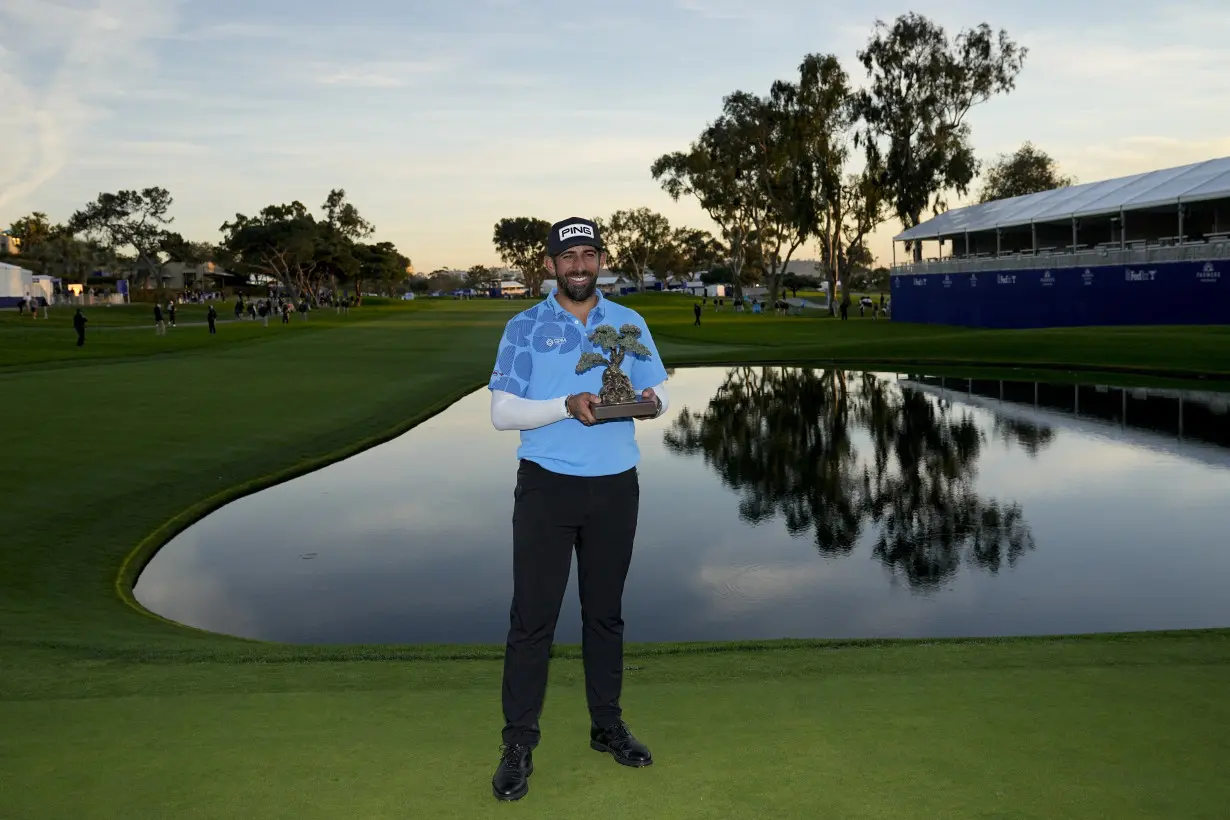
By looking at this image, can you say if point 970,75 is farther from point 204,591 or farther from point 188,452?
point 204,591

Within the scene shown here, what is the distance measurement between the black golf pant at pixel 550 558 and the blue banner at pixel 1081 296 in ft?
169

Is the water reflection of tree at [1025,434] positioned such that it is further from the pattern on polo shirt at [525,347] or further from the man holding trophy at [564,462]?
the pattern on polo shirt at [525,347]

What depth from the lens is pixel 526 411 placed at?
16.9 ft

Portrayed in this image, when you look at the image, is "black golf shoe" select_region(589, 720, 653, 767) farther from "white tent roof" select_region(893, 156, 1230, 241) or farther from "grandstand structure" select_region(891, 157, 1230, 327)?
"white tent roof" select_region(893, 156, 1230, 241)

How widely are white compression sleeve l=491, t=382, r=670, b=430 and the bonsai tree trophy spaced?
0.12 m

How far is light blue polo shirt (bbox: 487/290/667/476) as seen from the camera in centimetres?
521

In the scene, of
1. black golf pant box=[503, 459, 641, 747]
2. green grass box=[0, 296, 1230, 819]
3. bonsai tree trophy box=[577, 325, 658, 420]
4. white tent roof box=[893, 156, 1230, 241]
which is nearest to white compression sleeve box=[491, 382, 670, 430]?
bonsai tree trophy box=[577, 325, 658, 420]

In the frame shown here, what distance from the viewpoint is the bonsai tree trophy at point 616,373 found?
5.01m

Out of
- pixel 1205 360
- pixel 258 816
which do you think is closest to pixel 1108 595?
pixel 258 816

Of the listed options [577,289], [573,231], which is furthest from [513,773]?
[573,231]

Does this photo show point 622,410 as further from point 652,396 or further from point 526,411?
point 526,411

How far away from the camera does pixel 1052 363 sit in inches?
1556

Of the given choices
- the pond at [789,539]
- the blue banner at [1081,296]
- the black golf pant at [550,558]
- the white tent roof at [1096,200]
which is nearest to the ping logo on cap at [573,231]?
the black golf pant at [550,558]

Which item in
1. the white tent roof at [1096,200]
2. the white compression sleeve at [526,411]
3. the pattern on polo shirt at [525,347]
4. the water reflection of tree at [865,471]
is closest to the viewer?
the white compression sleeve at [526,411]
